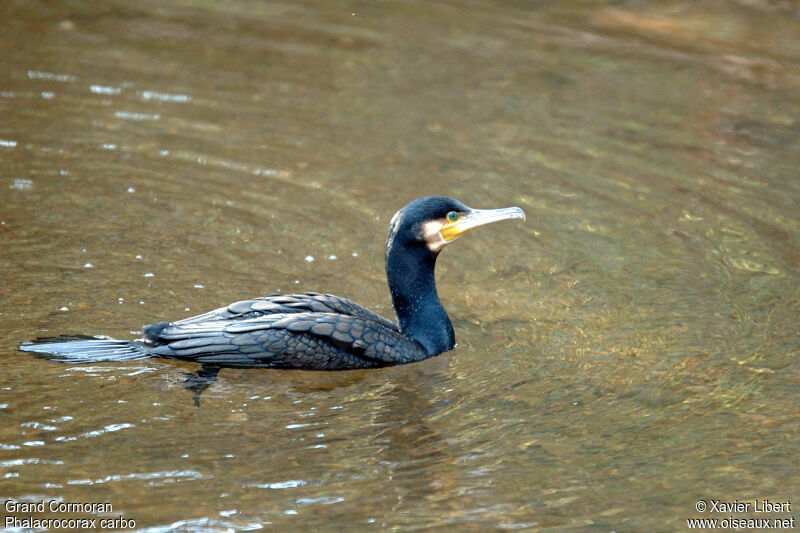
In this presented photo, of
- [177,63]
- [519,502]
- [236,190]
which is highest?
[177,63]

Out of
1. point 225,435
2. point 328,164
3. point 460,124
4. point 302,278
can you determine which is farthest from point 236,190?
point 225,435

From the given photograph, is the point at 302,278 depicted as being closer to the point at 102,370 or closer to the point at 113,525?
the point at 102,370

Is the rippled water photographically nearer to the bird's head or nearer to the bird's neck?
the bird's neck

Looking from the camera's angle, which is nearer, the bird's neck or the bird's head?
the bird's head

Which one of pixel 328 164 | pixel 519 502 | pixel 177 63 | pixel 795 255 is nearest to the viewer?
pixel 519 502

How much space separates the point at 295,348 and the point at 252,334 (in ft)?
0.90

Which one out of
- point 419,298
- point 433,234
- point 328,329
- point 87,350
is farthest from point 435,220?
point 87,350

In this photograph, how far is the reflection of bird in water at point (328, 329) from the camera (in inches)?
251

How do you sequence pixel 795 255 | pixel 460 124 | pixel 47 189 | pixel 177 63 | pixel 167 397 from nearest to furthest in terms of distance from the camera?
pixel 167 397 → pixel 795 255 → pixel 47 189 → pixel 460 124 → pixel 177 63

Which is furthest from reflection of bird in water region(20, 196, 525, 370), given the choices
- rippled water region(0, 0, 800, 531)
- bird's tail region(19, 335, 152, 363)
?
rippled water region(0, 0, 800, 531)

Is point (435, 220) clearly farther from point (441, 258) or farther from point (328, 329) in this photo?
point (441, 258)

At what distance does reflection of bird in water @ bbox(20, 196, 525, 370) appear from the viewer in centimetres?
636

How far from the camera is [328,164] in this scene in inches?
378

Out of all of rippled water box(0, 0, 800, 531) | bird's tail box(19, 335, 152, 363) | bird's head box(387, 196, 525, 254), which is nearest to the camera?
rippled water box(0, 0, 800, 531)
